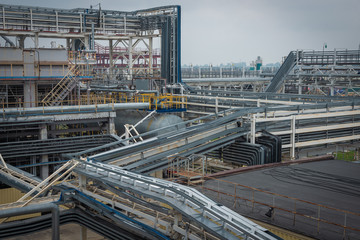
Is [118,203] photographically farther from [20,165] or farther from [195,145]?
[20,165]

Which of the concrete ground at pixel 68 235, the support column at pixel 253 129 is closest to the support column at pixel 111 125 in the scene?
the concrete ground at pixel 68 235

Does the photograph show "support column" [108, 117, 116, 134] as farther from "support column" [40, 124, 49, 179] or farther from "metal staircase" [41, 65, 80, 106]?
"support column" [40, 124, 49, 179]

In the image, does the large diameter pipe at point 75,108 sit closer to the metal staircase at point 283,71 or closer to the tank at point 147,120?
the tank at point 147,120

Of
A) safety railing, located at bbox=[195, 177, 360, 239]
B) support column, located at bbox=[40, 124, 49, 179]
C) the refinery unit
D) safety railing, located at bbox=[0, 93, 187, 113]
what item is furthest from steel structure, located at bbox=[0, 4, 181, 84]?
safety railing, located at bbox=[195, 177, 360, 239]

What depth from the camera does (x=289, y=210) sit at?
1210 centimetres

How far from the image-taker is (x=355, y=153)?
82.1 ft

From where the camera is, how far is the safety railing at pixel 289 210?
10789 mm

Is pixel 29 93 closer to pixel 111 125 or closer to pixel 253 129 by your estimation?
pixel 111 125

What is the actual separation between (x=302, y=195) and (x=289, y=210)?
1.60 m

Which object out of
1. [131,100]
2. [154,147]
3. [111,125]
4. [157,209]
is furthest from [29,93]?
[157,209]

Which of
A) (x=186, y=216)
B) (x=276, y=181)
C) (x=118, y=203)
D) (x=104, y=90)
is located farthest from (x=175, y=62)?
(x=186, y=216)

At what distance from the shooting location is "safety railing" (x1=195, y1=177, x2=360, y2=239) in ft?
35.4

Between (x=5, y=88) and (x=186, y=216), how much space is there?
2125 centimetres

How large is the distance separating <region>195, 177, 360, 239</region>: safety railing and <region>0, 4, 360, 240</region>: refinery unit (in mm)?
52
